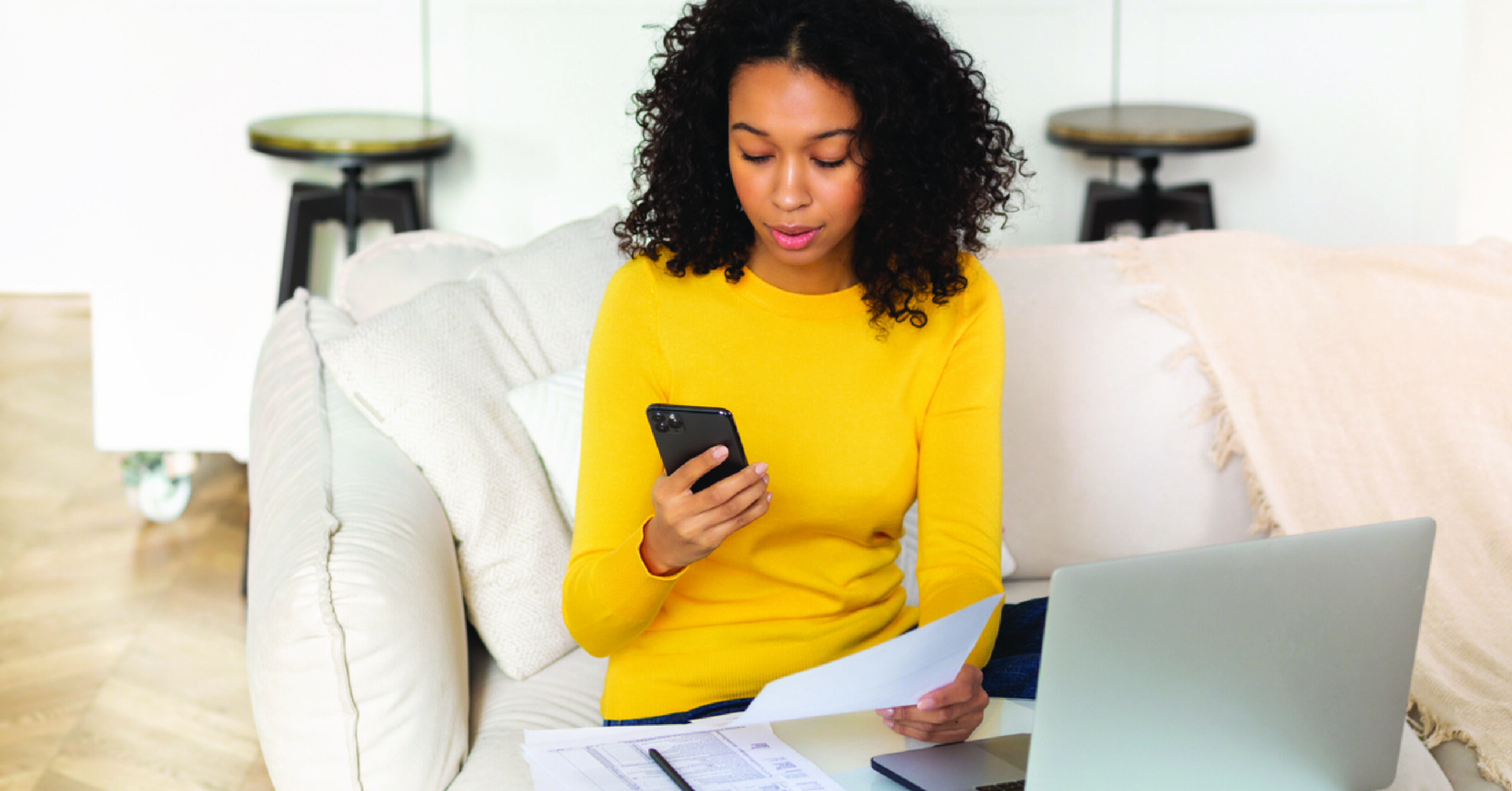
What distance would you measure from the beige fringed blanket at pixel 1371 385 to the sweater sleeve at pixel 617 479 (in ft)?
3.02

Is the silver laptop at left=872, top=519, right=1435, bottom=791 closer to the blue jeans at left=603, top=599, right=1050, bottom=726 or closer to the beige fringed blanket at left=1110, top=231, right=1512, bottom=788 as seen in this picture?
the blue jeans at left=603, top=599, right=1050, bottom=726

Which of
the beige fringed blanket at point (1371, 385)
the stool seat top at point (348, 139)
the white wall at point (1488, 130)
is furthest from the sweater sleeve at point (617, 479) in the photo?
the white wall at point (1488, 130)

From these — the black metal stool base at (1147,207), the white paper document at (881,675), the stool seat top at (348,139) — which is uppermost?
the stool seat top at (348,139)

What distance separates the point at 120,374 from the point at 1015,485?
7.27 feet

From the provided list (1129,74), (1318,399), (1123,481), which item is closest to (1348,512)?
(1318,399)

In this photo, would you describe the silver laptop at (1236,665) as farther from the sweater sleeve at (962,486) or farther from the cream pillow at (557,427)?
the cream pillow at (557,427)

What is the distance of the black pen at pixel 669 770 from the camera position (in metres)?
0.93

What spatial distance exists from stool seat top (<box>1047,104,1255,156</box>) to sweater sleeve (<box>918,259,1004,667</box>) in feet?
5.09

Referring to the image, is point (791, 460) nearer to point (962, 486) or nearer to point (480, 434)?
point (962, 486)

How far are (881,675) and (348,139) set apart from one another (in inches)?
80.3

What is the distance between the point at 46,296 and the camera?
4.66 meters

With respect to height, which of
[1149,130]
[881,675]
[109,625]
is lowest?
[109,625]

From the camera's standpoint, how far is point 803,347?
1242mm

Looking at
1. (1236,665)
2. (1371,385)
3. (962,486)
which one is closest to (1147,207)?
(1371,385)
